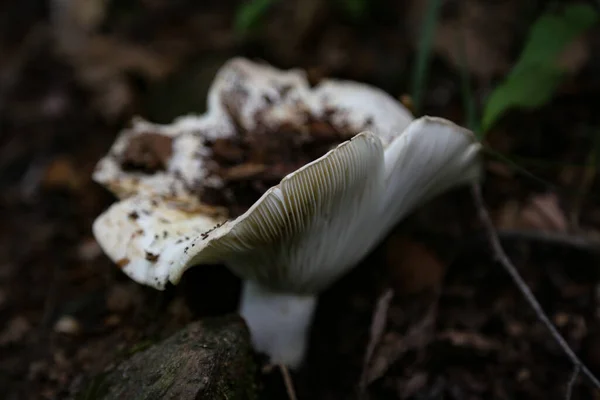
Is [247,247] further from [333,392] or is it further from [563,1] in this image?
[563,1]

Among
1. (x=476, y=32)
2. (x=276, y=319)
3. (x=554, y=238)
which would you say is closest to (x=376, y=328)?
(x=276, y=319)

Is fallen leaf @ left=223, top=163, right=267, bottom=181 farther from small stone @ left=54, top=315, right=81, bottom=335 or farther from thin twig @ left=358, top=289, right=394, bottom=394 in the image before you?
small stone @ left=54, top=315, right=81, bottom=335

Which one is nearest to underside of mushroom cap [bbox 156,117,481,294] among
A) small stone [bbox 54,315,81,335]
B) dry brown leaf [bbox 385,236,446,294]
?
dry brown leaf [bbox 385,236,446,294]

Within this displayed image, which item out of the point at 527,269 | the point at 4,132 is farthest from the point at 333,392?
the point at 4,132

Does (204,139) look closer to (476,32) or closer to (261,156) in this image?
(261,156)

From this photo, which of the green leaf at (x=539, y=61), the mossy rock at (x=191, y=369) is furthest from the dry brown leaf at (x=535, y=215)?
the mossy rock at (x=191, y=369)

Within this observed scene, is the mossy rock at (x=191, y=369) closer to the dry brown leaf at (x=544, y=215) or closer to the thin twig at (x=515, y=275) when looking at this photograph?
the thin twig at (x=515, y=275)
